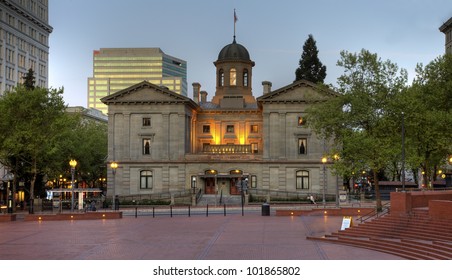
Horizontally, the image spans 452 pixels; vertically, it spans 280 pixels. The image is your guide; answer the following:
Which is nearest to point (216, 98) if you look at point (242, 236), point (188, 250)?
point (242, 236)

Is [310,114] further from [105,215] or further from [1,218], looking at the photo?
[1,218]

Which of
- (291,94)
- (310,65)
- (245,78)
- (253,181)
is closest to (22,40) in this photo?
(245,78)

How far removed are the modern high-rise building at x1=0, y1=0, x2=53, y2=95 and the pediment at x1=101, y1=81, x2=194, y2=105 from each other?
1486 inches

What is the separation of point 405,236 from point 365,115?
20699 millimetres

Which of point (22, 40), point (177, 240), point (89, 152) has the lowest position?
point (177, 240)

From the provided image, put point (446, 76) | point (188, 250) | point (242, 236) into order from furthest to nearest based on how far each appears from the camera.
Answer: point (446, 76), point (242, 236), point (188, 250)

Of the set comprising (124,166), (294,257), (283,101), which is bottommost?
(294,257)

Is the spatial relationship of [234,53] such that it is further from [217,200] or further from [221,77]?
[217,200]

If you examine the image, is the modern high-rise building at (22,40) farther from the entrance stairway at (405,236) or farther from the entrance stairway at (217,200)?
the entrance stairway at (405,236)

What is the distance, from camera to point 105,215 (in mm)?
53875

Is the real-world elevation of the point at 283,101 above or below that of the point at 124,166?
above

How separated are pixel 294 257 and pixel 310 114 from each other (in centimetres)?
3077

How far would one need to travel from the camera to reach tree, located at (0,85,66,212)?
63.8 meters

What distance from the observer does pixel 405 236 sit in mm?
32656
